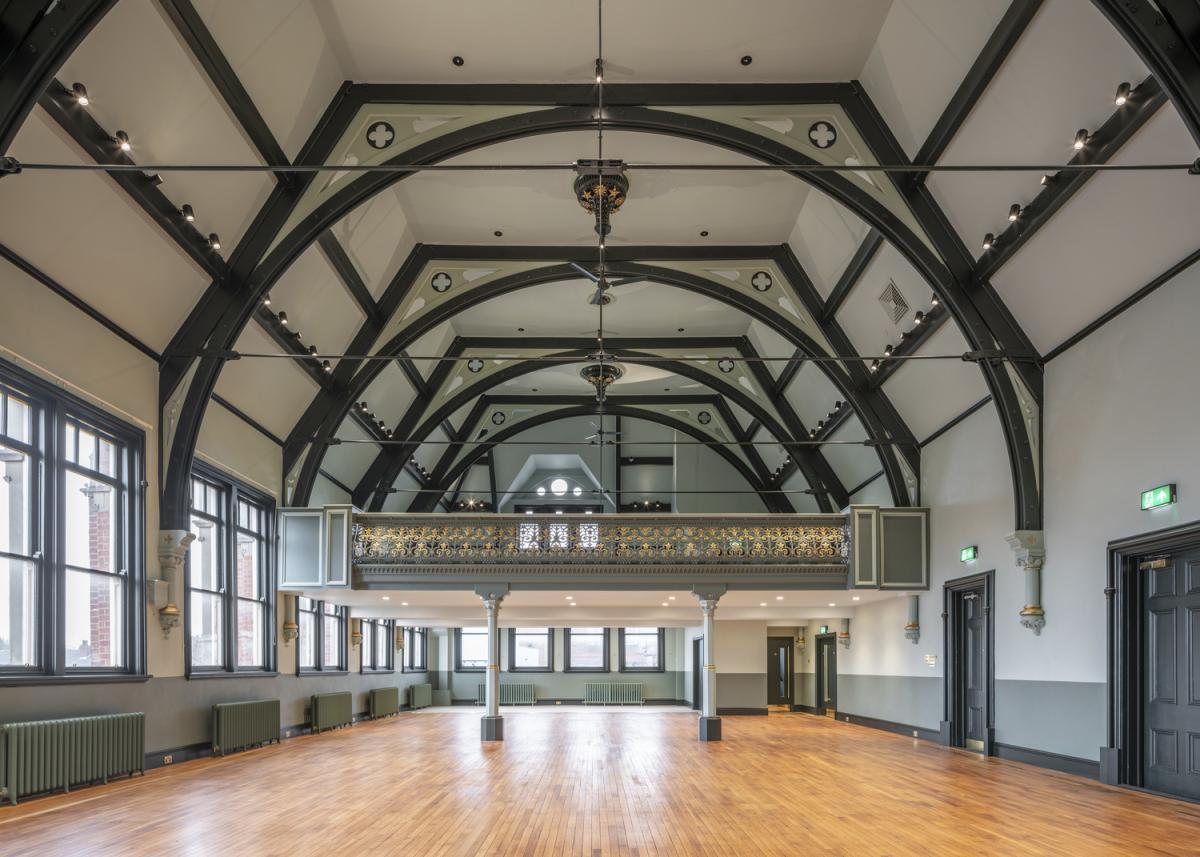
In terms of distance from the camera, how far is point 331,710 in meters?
18.2

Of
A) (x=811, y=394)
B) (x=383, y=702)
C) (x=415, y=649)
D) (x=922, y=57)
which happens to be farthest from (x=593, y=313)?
(x=415, y=649)

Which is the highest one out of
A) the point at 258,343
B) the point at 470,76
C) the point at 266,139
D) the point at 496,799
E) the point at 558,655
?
the point at 470,76

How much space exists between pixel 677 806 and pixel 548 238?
9394mm

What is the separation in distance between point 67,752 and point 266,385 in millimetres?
6052

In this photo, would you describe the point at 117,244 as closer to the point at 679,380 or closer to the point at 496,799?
the point at 496,799

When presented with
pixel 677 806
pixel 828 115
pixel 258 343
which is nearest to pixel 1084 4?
pixel 828 115

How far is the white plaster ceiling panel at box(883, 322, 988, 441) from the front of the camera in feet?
42.3

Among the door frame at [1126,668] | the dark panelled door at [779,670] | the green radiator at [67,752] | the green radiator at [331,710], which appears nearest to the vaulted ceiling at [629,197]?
the door frame at [1126,668]

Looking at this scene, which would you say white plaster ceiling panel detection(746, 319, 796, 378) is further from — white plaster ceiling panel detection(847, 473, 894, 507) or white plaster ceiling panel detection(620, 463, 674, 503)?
white plaster ceiling panel detection(620, 463, 674, 503)

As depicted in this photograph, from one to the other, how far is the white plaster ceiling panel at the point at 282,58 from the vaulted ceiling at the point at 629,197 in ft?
0.13

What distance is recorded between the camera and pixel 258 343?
43.3 feet

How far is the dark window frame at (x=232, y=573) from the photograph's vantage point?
41.4 ft

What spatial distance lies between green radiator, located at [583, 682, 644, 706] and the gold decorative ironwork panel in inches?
543

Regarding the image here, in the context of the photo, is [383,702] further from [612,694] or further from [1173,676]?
[1173,676]
